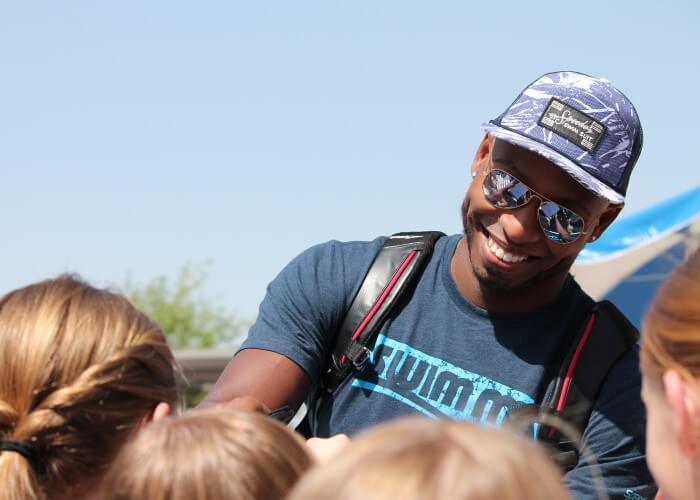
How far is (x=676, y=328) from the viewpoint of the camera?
6.62 ft

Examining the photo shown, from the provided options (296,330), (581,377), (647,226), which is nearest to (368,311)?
(296,330)

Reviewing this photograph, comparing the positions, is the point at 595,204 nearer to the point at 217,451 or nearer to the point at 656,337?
the point at 656,337

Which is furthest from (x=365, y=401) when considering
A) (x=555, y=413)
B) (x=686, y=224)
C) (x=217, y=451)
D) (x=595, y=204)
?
(x=686, y=224)

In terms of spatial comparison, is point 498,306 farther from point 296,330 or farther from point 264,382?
point 264,382

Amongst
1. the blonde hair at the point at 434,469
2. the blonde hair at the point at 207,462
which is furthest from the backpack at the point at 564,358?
the blonde hair at the point at 434,469

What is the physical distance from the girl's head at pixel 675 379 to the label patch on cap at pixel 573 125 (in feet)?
3.93

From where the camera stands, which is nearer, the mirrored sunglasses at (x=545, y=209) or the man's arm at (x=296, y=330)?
the man's arm at (x=296, y=330)

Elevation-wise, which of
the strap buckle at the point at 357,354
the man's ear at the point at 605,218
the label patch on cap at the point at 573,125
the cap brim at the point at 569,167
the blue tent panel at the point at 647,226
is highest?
the label patch on cap at the point at 573,125

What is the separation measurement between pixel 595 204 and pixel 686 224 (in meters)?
5.55

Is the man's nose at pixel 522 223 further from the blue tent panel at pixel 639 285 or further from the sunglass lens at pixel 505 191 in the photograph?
the blue tent panel at pixel 639 285

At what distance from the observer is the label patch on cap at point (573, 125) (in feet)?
10.8

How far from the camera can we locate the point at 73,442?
2166 millimetres

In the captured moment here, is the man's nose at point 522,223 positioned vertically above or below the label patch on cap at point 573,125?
below

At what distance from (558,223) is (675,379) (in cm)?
134
